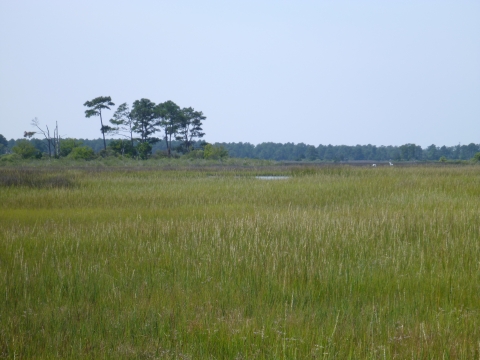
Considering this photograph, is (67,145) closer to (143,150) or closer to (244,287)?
(143,150)

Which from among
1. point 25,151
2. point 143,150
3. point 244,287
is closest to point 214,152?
point 143,150

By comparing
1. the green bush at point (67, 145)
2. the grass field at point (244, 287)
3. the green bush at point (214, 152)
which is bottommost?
the grass field at point (244, 287)

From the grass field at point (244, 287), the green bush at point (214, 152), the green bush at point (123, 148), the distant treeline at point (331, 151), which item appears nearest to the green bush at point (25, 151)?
the green bush at point (123, 148)

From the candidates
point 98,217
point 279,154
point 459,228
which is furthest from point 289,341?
point 279,154

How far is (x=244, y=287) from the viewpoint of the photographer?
18.1 feet

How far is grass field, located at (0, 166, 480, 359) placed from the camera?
407 centimetres

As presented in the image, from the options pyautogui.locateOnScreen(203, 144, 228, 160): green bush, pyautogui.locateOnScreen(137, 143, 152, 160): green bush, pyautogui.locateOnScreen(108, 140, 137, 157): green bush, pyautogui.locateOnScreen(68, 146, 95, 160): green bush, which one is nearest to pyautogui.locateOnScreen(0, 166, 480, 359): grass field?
pyautogui.locateOnScreen(68, 146, 95, 160): green bush

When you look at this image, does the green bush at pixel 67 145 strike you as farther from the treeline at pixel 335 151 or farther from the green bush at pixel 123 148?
the treeline at pixel 335 151

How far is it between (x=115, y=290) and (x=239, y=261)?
1774mm

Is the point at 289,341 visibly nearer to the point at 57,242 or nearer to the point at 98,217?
the point at 57,242

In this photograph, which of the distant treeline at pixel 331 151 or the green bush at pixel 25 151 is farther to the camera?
the distant treeline at pixel 331 151

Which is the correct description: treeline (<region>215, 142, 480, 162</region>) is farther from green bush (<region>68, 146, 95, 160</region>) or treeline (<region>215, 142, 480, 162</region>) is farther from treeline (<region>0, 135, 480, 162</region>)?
green bush (<region>68, 146, 95, 160</region>)

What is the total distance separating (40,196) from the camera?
47.2 ft

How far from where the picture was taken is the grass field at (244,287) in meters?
4.07
